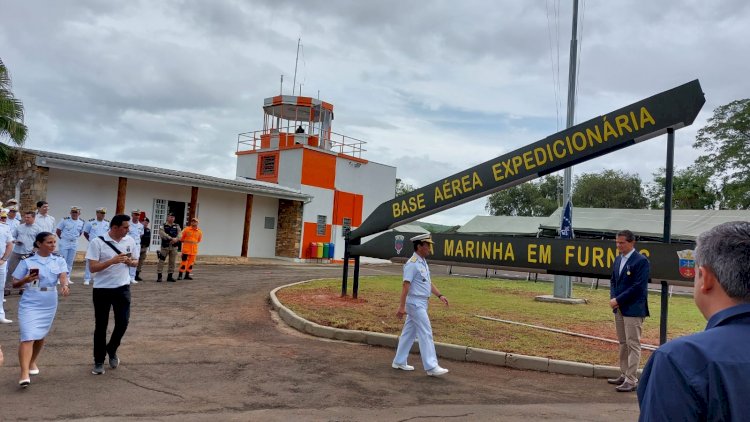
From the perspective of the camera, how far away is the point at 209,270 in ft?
61.9

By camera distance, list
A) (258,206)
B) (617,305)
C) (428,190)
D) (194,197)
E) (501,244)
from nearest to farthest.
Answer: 1. (617,305)
2. (501,244)
3. (428,190)
4. (194,197)
5. (258,206)

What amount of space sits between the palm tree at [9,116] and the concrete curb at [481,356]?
13149 millimetres

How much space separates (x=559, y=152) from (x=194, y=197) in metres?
16.3

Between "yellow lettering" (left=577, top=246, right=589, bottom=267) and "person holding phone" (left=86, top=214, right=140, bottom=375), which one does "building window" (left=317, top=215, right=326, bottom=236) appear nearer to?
"yellow lettering" (left=577, top=246, right=589, bottom=267)

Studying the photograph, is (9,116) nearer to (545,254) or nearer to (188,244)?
(188,244)

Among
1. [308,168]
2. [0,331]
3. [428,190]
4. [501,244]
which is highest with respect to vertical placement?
[308,168]

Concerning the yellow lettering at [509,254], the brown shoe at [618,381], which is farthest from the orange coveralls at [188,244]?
the brown shoe at [618,381]

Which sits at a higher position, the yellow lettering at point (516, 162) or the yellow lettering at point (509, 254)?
the yellow lettering at point (516, 162)

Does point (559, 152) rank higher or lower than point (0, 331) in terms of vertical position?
higher

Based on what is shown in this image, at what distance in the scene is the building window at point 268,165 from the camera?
95.4 ft

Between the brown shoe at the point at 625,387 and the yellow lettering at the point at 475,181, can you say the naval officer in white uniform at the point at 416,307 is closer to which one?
the brown shoe at the point at 625,387

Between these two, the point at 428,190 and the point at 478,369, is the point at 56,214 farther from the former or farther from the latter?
the point at 478,369

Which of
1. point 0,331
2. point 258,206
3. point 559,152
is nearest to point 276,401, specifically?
point 0,331

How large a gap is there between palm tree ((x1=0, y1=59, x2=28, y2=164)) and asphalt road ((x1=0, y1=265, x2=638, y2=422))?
10.4 m
